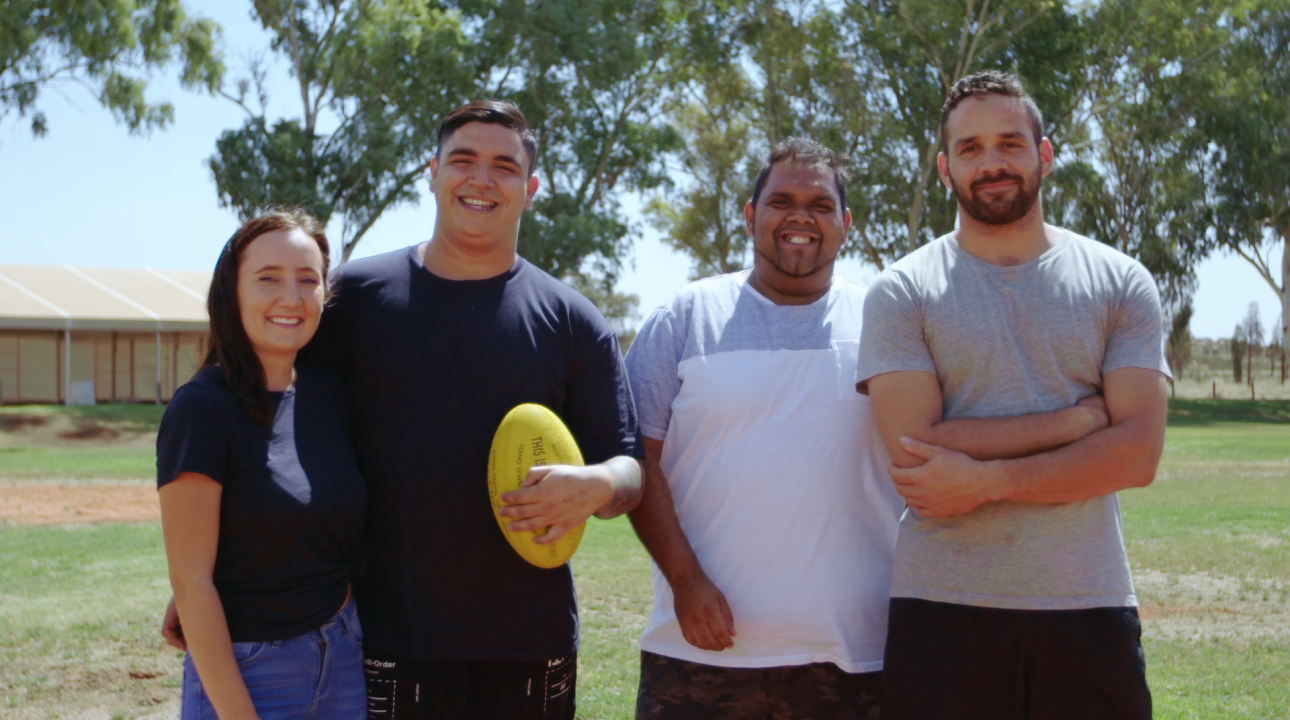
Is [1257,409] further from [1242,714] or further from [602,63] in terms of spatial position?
[1242,714]

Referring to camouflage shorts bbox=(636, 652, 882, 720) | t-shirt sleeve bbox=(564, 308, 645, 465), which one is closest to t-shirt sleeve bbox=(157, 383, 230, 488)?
t-shirt sleeve bbox=(564, 308, 645, 465)

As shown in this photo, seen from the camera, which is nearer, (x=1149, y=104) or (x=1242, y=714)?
(x=1242, y=714)

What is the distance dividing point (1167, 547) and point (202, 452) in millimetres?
10057

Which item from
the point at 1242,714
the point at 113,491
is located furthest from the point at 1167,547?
the point at 113,491

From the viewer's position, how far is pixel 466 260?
319 cm

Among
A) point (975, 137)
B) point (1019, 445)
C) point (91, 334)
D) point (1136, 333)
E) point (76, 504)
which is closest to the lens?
point (1019, 445)

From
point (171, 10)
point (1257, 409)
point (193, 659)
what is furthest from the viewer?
point (1257, 409)

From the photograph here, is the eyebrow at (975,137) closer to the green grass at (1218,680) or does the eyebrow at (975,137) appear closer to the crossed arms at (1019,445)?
the crossed arms at (1019,445)

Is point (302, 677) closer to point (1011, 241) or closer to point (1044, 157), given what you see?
point (1011, 241)

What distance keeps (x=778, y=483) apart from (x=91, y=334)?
3268 centimetres

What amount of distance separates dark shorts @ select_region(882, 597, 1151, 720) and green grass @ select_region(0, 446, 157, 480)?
15.7m

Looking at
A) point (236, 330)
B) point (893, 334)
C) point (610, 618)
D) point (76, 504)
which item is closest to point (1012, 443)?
point (893, 334)

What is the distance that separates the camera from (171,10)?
80.8 ft

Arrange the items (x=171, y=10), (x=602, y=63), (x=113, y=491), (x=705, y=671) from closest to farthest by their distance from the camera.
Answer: (x=705, y=671) → (x=113, y=491) → (x=171, y=10) → (x=602, y=63)
